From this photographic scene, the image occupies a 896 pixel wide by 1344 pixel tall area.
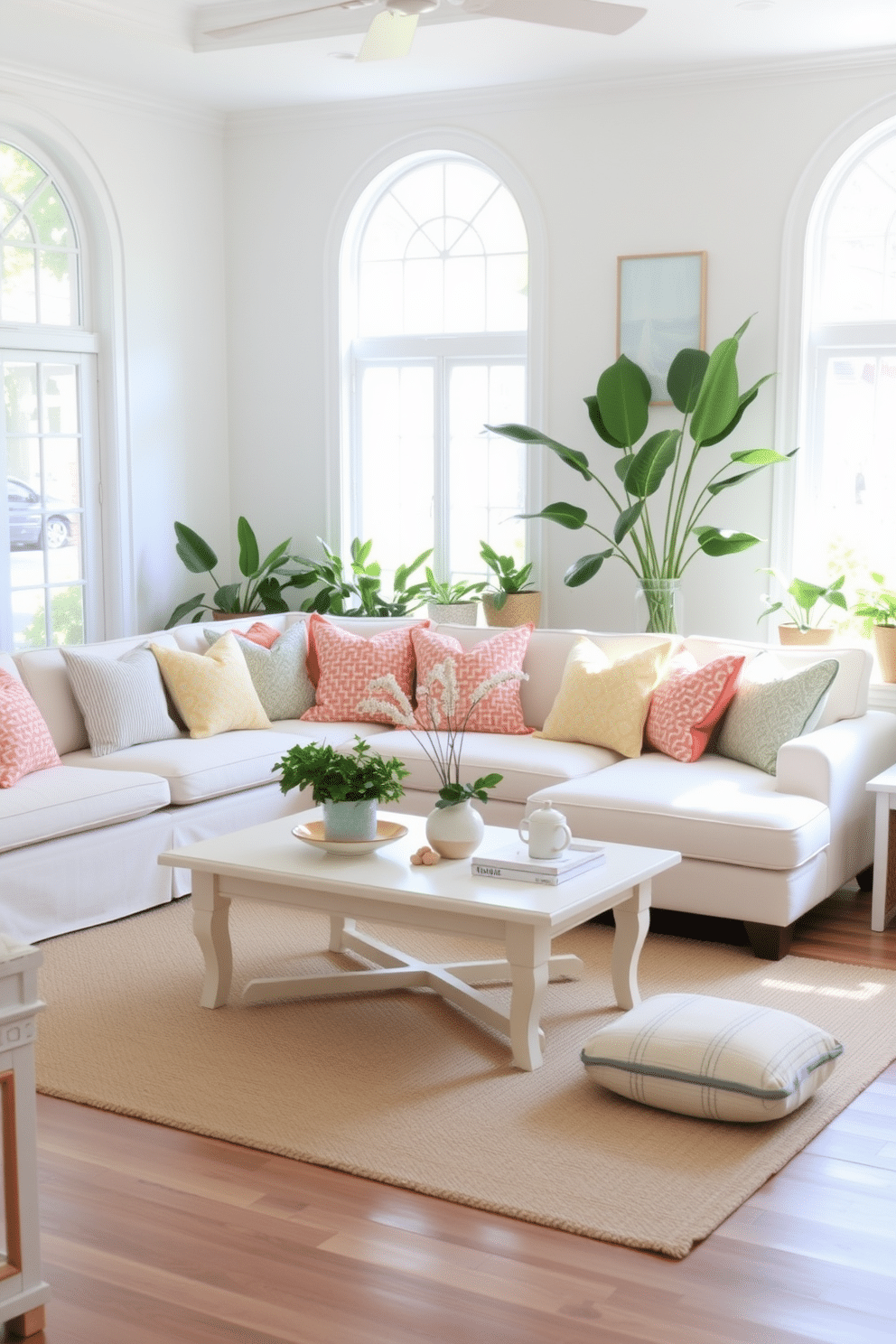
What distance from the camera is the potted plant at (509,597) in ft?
21.2

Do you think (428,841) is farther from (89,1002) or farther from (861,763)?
(861,763)

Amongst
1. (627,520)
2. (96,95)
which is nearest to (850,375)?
(627,520)

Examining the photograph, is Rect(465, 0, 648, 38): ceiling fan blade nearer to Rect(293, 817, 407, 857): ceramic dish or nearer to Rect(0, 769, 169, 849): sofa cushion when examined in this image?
Rect(293, 817, 407, 857): ceramic dish

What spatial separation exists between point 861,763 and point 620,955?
1378mm

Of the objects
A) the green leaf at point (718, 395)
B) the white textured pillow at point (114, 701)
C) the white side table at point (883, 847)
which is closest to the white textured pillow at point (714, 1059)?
the white side table at point (883, 847)

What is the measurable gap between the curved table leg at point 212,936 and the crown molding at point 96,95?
383cm

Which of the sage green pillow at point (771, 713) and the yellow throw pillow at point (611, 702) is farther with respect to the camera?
the yellow throw pillow at point (611, 702)

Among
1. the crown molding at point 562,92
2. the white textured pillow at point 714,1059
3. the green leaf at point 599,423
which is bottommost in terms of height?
the white textured pillow at point 714,1059

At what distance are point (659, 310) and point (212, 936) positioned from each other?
11.8ft

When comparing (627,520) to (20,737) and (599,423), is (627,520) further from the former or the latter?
(20,737)

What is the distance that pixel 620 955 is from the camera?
3887 millimetres

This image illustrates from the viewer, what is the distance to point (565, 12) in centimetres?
384

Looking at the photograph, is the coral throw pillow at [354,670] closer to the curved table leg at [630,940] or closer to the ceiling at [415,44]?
the curved table leg at [630,940]

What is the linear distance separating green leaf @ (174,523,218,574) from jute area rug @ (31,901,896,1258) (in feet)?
8.88
